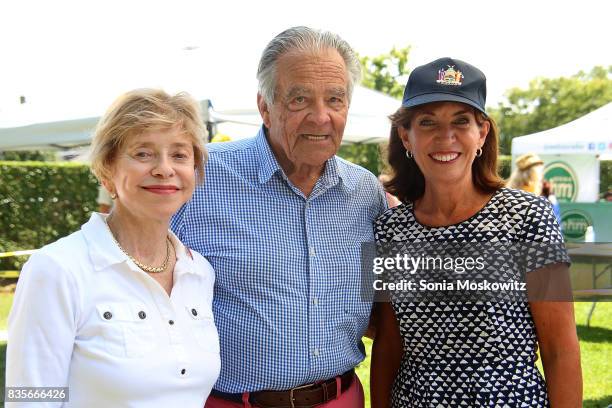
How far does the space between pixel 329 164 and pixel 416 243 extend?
49 cm

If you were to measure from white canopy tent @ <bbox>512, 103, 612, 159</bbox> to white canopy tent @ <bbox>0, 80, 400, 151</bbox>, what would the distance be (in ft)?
13.3

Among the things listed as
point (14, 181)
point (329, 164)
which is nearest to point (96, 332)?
point (329, 164)

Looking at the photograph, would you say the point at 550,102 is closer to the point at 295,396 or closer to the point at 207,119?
the point at 207,119

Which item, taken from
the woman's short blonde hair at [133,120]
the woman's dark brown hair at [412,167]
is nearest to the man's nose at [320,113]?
the woman's dark brown hair at [412,167]

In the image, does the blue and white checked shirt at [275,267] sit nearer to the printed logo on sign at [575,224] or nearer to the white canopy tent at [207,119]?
the white canopy tent at [207,119]

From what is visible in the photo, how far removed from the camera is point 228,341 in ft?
7.76

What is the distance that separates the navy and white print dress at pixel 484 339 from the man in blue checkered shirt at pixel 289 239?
32cm

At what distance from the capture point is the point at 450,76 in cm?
232

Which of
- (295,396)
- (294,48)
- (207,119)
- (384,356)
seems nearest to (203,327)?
(295,396)

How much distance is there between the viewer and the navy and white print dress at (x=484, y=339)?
7.21 ft

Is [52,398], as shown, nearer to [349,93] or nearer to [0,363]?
[349,93]

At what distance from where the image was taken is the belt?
2.34 metres

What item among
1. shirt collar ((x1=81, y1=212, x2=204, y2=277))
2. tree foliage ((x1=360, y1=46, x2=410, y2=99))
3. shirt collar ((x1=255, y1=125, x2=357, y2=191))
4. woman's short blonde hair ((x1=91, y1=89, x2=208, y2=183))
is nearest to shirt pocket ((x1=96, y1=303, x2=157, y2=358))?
shirt collar ((x1=81, y1=212, x2=204, y2=277))

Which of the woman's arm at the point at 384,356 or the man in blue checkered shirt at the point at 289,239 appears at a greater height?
the man in blue checkered shirt at the point at 289,239
